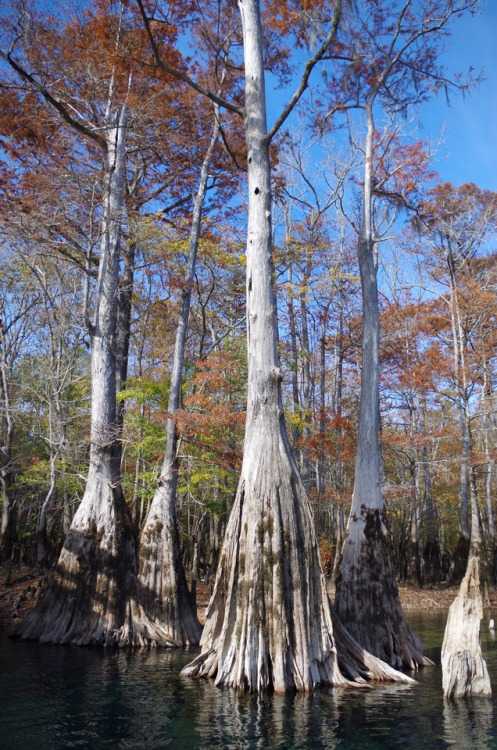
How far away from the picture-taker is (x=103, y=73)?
41.7 feet

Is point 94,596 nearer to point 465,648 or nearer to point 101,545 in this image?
point 101,545

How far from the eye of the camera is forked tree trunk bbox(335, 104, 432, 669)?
8.98 metres

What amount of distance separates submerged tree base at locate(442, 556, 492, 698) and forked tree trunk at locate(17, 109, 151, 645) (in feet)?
21.8

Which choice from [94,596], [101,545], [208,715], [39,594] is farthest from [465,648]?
[39,594]

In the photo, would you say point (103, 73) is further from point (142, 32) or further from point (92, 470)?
point (92, 470)

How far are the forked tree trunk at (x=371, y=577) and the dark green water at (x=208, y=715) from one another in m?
0.76

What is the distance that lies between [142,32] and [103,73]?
53.5 inches

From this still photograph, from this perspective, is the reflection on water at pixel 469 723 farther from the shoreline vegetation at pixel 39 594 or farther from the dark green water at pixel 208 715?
the shoreline vegetation at pixel 39 594

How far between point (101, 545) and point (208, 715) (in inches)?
243

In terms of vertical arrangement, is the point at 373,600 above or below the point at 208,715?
above

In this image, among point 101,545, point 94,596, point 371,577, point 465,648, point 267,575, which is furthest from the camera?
point 101,545

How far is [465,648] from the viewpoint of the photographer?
6664 millimetres

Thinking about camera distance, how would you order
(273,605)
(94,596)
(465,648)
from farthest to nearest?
1. (94,596)
2. (273,605)
3. (465,648)

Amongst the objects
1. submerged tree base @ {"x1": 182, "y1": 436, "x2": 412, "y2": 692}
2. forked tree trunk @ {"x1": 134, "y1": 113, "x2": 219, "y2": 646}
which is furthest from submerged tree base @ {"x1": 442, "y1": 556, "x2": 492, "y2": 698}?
forked tree trunk @ {"x1": 134, "y1": 113, "x2": 219, "y2": 646}
